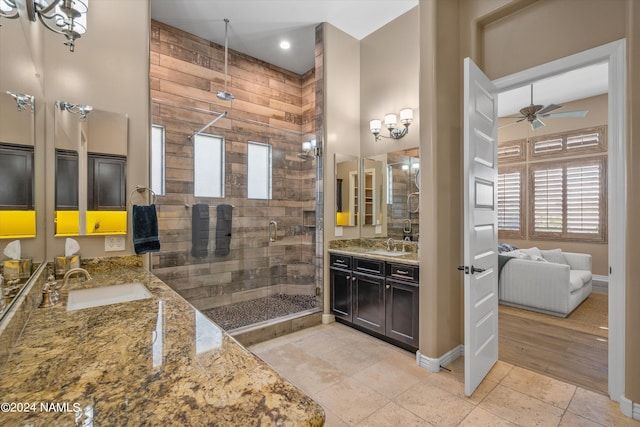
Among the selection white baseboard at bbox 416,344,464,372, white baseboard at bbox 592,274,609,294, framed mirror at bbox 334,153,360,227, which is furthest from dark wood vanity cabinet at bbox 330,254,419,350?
white baseboard at bbox 592,274,609,294

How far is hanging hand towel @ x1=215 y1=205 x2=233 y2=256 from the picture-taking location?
3656 mm

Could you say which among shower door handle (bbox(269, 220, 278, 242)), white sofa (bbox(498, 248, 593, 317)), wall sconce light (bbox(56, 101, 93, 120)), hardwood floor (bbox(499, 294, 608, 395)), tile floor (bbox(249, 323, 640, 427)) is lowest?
tile floor (bbox(249, 323, 640, 427))

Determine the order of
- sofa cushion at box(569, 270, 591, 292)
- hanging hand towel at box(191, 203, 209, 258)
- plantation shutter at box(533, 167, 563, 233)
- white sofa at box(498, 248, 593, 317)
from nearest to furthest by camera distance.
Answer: hanging hand towel at box(191, 203, 209, 258)
white sofa at box(498, 248, 593, 317)
sofa cushion at box(569, 270, 591, 292)
plantation shutter at box(533, 167, 563, 233)

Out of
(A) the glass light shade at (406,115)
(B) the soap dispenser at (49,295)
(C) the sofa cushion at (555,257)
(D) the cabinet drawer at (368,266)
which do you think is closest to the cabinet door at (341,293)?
(D) the cabinet drawer at (368,266)

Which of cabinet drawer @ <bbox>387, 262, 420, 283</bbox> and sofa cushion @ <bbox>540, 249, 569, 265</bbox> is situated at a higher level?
cabinet drawer @ <bbox>387, 262, 420, 283</bbox>

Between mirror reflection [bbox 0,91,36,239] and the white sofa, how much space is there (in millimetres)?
4832

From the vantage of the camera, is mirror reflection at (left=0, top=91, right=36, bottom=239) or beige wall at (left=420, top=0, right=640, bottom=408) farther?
beige wall at (left=420, top=0, right=640, bottom=408)

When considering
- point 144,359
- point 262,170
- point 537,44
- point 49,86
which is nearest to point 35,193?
point 49,86

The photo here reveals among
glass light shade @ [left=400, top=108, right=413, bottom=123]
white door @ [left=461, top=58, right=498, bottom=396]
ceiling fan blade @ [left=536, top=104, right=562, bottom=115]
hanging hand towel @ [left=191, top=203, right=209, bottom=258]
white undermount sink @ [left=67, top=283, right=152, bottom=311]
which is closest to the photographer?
white undermount sink @ [left=67, top=283, right=152, bottom=311]

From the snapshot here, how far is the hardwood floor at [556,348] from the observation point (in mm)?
2412

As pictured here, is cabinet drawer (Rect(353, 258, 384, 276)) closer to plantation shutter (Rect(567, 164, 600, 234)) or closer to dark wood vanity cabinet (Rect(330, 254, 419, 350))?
dark wood vanity cabinet (Rect(330, 254, 419, 350))

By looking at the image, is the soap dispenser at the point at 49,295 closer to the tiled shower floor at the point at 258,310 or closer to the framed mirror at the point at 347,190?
the tiled shower floor at the point at 258,310

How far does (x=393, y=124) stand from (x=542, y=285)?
9.09 ft

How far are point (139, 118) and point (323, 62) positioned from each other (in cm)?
215
